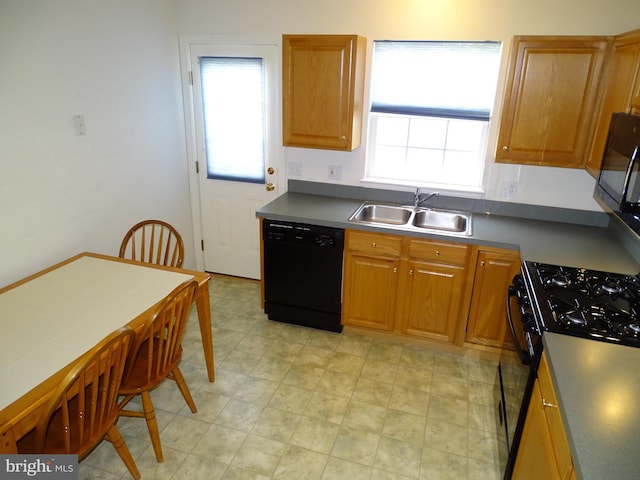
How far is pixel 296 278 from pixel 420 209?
103 cm

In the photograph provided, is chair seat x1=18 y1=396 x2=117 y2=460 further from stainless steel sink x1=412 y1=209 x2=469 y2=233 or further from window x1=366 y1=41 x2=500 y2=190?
window x1=366 y1=41 x2=500 y2=190

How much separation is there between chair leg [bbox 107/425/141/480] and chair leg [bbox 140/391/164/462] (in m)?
0.12

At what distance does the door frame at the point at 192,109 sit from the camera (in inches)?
132

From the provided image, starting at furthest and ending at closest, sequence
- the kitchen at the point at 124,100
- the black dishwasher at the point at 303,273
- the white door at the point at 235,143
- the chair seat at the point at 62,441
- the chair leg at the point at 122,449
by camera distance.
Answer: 1. the white door at the point at 235,143
2. the black dishwasher at the point at 303,273
3. the kitchen at the point at 124,100
4. the chair leg at the point at 122,449
5. the chair seat at the point at 62,441

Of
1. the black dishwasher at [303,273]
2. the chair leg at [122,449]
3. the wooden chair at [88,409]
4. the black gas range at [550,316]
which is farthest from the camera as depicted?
the black dishwasher at [303,273]

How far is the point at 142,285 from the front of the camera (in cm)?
232

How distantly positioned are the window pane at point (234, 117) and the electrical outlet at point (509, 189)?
1.84 meters

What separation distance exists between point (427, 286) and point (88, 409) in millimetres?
2028

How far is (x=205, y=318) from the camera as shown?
2527 millimetres

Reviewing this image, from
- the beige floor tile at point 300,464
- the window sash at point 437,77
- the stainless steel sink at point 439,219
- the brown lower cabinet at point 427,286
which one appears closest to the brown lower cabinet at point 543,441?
the beige floor tile at point 300,464

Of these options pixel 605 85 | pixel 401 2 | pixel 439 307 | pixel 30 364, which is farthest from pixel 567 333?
pixel 401 2

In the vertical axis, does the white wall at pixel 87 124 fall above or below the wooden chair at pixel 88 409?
above

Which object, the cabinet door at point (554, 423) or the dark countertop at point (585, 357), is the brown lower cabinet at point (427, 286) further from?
the cabinet door at point (554, 423)

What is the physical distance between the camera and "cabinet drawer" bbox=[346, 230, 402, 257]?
2902 mm
